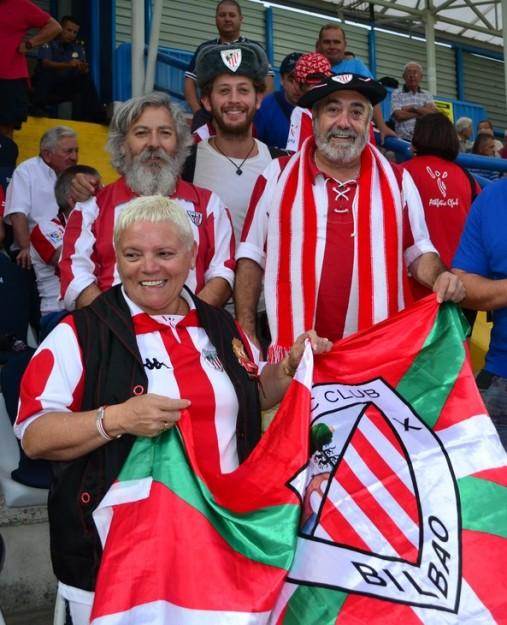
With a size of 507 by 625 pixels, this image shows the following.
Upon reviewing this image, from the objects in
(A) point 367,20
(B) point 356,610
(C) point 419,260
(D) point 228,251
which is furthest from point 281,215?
(A) point 367,20

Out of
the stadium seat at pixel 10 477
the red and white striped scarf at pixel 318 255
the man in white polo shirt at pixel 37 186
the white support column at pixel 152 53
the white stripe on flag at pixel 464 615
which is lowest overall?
the white stripe on flag at pixel 464 615

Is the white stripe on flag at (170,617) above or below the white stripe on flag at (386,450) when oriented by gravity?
below

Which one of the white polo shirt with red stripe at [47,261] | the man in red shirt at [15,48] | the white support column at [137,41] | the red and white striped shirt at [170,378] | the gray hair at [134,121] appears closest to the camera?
the red and white striped shirt at [170,378]

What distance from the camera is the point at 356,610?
84.0 inches

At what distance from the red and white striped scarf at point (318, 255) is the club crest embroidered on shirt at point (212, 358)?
81cm

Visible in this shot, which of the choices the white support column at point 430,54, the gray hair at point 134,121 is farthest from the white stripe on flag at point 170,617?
the white support column at point 430,54

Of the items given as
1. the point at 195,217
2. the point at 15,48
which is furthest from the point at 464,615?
the point at 15,48

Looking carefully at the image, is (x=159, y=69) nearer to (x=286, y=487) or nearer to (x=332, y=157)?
(x=332, y=157)

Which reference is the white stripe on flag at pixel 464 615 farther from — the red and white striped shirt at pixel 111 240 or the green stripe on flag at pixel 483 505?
the red and white striped shirt at pixel 111 240

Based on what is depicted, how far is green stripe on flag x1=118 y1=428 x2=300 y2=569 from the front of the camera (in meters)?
2.12

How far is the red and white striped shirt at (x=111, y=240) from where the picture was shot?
324 centimetres

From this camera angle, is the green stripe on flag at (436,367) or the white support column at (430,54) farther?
the white support column at (430,54)

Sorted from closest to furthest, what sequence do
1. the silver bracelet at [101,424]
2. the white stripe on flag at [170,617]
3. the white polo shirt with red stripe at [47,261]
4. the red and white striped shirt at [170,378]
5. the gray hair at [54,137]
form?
the white stripe on flag at [170,617]
the silver bracelet at [101,424]
the red and white striped shirt at [170,378]
the white polo shirt with red stripe at [47,261]
the gray hair at [54,137]

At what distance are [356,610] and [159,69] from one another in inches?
330
